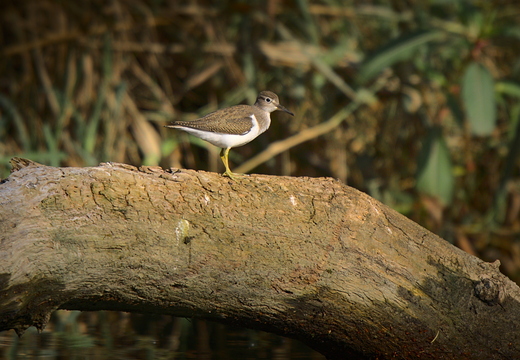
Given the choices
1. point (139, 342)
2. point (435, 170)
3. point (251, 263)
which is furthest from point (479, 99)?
point (251, 263)

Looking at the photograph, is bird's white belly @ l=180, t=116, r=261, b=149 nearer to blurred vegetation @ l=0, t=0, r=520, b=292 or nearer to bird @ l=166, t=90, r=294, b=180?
bird @ l=166, t=90, r=294, b=180

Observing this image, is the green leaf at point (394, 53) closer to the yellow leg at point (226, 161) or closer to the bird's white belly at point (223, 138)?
the yellow leg at point (226, 161)

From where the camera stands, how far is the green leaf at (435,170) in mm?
6406

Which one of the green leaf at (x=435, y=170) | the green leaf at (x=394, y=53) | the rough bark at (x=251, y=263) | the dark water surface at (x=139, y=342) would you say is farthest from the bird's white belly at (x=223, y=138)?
the green leaf at (x=435, y=170)

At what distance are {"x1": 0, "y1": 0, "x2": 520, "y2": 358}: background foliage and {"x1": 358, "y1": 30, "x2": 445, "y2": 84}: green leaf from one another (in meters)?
0.32

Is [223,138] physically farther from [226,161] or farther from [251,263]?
[251,263]

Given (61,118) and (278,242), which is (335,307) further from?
(61,118)

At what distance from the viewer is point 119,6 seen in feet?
23.5

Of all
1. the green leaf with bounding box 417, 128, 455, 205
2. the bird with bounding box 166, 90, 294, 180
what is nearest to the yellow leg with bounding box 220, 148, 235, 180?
the bird with bounding box 166, 90, 294, 180

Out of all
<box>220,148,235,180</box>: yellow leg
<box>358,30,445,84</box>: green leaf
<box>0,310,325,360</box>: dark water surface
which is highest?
<box>358,30,445,84</box>: green leaf

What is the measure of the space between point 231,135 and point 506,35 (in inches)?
142

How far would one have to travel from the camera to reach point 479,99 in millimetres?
5941

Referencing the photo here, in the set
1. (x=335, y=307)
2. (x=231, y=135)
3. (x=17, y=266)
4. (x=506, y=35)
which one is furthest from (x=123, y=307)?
(x=506, y=35)

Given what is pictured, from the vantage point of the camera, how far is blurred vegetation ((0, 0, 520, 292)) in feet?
22.3
